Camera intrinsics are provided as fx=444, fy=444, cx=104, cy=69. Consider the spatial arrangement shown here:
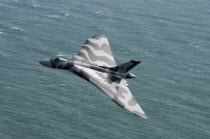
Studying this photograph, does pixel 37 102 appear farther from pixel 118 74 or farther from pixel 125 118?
pixel 118 74

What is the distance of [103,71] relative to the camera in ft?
403

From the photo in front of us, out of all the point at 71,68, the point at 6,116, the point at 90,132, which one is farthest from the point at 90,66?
the point at 6,116

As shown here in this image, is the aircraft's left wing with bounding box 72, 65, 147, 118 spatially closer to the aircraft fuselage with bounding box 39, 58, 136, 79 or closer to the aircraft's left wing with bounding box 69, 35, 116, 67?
the aircraft fuselage with bounding box 39, 58, 136, 79

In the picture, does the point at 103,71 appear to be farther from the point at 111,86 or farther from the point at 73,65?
the point at 73,65

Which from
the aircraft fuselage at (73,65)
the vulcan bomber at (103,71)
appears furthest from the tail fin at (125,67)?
the aircraft fuselage at (73,65)

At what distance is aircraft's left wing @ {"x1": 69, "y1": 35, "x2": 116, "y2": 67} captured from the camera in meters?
128

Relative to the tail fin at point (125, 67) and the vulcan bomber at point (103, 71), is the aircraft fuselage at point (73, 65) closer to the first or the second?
the vulcan bomber at point (103, 71)

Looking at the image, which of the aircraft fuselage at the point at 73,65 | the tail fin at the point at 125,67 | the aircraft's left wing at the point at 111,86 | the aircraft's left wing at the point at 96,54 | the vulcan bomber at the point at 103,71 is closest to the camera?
the aircraft's left wing at the point at 111,86

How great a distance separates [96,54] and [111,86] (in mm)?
16674

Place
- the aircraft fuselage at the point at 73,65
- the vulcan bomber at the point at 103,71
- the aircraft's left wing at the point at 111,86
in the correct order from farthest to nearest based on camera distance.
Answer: the aircraft fuselage at the point at 73,65 < the vulcan bomber at the point at 103,71 < the aircraft's left wing at the point at 111,86

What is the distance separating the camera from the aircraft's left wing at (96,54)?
128m

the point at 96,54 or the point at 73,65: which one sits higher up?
the point at 96,54

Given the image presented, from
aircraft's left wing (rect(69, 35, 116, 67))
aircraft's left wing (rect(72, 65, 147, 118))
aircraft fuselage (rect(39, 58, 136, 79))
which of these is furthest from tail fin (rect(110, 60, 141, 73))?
aircraft's left wing (rect(69, 35, 116, 67))

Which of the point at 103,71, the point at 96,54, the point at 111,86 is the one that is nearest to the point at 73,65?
the point at 103,71
